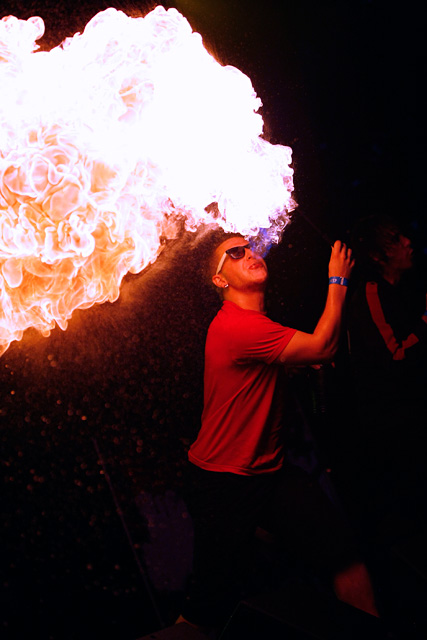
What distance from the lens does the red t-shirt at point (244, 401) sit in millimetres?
2225

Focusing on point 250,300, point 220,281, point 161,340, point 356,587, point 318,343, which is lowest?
point 356,587

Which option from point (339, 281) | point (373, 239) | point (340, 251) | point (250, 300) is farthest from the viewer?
point (373, 239)

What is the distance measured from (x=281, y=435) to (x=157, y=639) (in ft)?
3.61

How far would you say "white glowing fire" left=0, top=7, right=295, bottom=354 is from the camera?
2.43 m

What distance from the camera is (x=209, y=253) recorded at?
3.28 m

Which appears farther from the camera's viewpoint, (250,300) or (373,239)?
(373,239)

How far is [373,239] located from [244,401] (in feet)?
5.48

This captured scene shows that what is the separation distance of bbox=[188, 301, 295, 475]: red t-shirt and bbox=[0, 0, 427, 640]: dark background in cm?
89

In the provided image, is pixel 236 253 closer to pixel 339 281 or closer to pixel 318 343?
pixel 339 281

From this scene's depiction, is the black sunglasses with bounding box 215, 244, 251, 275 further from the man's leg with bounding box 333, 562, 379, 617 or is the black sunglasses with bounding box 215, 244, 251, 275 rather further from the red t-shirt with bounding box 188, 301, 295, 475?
the man's leg with bounding box 333, 562, 379, 617

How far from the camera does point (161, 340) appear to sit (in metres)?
3.28

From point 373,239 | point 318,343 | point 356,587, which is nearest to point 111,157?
point 318,343

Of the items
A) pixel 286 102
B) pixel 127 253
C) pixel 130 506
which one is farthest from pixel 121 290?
pixel 286 102

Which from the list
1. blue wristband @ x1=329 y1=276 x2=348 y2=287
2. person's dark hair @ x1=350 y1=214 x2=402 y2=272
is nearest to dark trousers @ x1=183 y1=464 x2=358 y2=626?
blue wristband @ x1=329 y1=276 x2=348 y2=287
